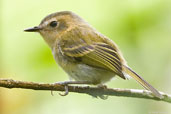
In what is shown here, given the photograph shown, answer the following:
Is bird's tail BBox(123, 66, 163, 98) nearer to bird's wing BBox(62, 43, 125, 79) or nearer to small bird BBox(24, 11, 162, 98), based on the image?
small bird BBox(24, 11, 162, 98)

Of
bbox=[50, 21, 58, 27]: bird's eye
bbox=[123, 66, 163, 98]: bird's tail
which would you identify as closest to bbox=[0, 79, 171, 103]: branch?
bbox=[123, 66, 163, 98]: bird's tail

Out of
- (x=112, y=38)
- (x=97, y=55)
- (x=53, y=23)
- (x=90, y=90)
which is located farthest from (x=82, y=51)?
(x=53, y=23)

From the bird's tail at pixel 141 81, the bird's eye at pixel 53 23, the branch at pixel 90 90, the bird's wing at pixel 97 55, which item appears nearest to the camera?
the branch at pixel 90 90

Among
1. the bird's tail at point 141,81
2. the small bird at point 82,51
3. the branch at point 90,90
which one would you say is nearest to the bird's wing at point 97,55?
the small bird at point 82,51

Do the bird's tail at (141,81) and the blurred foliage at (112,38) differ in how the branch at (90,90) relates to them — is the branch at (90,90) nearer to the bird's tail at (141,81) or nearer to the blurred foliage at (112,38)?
the bird's tail at (141,81)

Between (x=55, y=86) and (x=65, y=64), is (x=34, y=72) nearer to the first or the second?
(x=65, y=64)
